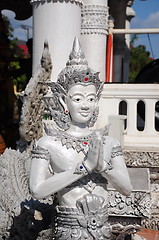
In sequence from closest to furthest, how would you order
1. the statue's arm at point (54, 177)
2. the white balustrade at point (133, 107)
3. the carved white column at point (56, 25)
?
1. the statue's arm at point (54, 177)
2. the carved white column at point (56, 25)
3. the white balustrade at point (133, 107)

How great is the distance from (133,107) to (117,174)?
3742 mm

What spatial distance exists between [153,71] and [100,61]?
4102 millimetres

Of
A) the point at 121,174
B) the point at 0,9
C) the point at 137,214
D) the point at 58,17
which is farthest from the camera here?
the point at 0,9

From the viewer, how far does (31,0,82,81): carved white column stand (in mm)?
6586

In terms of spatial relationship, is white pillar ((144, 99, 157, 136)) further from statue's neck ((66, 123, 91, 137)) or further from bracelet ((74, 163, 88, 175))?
bracelet ((74, 163, 88, 175))

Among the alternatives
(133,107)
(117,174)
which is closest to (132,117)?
(133,107)

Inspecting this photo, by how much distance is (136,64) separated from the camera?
149 feet

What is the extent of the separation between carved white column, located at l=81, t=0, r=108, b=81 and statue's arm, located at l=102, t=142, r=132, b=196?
4.23 meters

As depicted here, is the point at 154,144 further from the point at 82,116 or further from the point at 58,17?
the point at 82,116

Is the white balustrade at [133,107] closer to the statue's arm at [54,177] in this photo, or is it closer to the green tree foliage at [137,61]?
the statue's arm at [54,177]

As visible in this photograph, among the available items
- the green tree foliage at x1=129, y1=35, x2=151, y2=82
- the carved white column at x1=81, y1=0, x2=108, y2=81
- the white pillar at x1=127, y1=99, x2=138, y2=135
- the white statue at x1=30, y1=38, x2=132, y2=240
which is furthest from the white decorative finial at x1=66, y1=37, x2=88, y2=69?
the green tree foliage at x1=129, y1=35, x2=151, y2=82

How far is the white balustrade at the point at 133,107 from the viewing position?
280 inches

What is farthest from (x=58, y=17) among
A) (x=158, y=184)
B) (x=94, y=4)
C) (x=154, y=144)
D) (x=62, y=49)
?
(x=158, y=184)

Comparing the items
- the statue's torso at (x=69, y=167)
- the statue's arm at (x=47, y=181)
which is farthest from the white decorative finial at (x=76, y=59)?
the statue's arm at (x=47, y=181)
